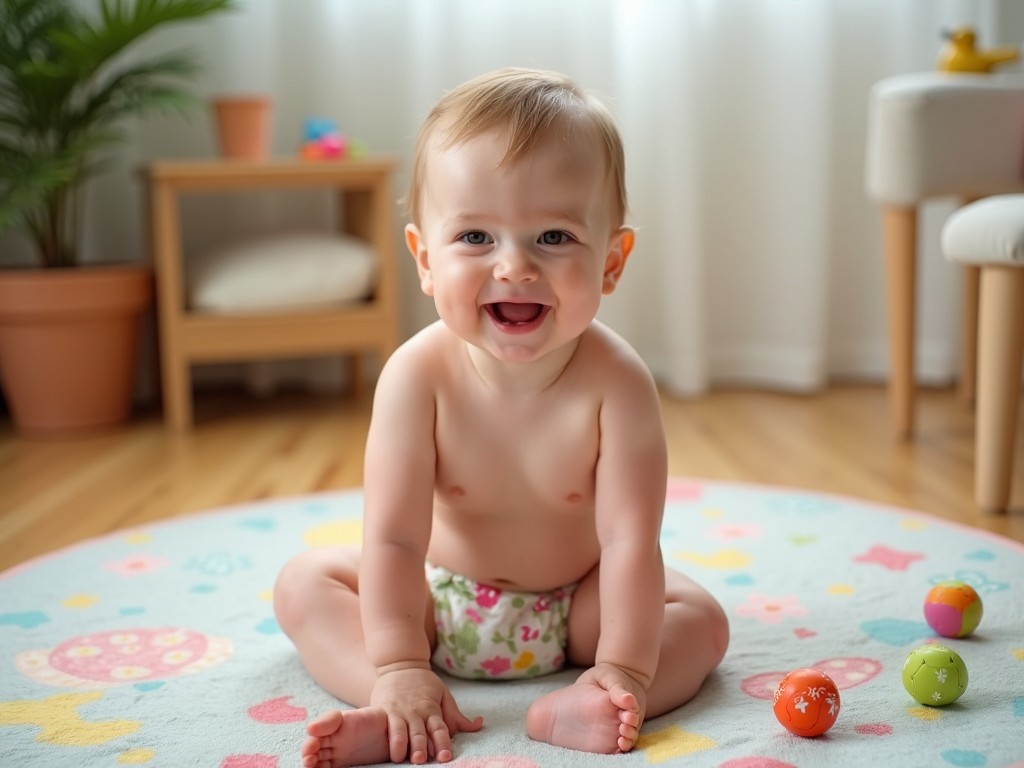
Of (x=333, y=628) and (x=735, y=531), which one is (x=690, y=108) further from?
(x=333, y=628)

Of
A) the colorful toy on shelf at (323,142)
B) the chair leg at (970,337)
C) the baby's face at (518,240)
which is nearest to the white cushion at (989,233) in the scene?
the chair leg at (970,337)

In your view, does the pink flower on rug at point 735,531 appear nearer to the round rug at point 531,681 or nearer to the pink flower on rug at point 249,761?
the round rug at point 531,681

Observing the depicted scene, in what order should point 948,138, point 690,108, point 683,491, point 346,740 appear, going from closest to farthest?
point 346,740
point 683,491
point 948,138
point 690,108

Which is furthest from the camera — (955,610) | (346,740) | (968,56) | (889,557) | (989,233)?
(968,56)

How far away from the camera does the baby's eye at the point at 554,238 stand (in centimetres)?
92

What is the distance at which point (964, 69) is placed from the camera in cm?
212

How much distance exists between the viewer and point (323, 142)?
2.33 metres

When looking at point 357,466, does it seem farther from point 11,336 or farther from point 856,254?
point 856,254

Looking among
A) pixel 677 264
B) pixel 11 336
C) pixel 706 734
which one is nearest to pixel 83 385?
pixel 11 336

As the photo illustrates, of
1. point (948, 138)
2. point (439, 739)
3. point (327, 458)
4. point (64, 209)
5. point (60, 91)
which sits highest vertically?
point (60, 91)

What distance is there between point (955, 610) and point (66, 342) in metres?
1.69

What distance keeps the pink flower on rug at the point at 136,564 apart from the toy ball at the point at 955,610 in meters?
0.86

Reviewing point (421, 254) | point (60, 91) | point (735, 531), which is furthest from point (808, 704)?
point (60, 91)

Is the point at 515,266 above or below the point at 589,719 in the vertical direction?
above
